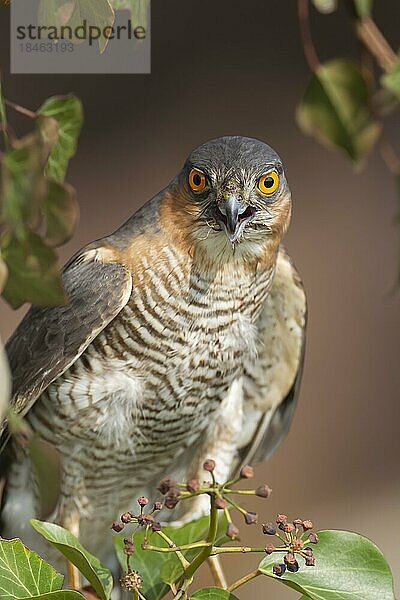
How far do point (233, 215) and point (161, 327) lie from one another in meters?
0.23

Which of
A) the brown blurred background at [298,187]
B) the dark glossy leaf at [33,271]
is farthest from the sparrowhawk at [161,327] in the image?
the brown blurred background at [298,187]

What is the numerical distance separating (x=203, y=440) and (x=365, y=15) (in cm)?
133

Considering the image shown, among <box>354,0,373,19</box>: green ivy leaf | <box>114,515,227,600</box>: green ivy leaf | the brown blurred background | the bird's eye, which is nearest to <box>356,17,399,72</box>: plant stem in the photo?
<box>354,0,373,19</box>: green ivy leaf

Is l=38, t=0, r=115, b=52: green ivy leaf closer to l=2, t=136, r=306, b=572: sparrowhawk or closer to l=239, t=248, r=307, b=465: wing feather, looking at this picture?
l=2, t=136, r=306, b=572: sparrowhawk

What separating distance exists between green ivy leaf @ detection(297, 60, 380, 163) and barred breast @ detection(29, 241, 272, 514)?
3.22 ft

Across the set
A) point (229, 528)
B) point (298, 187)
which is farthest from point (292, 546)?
point (298, 187)

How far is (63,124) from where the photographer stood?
2.73 feet

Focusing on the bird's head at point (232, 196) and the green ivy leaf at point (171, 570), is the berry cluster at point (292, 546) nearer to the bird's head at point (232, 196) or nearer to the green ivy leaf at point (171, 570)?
the green ivy leaf at point (171, 570)

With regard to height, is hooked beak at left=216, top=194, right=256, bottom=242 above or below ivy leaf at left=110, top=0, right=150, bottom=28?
below

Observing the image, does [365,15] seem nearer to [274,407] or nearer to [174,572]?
[174,572]

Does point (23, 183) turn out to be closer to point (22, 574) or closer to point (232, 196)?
point (22, 574)

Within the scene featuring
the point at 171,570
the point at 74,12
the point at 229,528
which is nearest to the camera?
the point at 74,12

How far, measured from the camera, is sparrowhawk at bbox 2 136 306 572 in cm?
152

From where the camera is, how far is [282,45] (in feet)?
11.6
